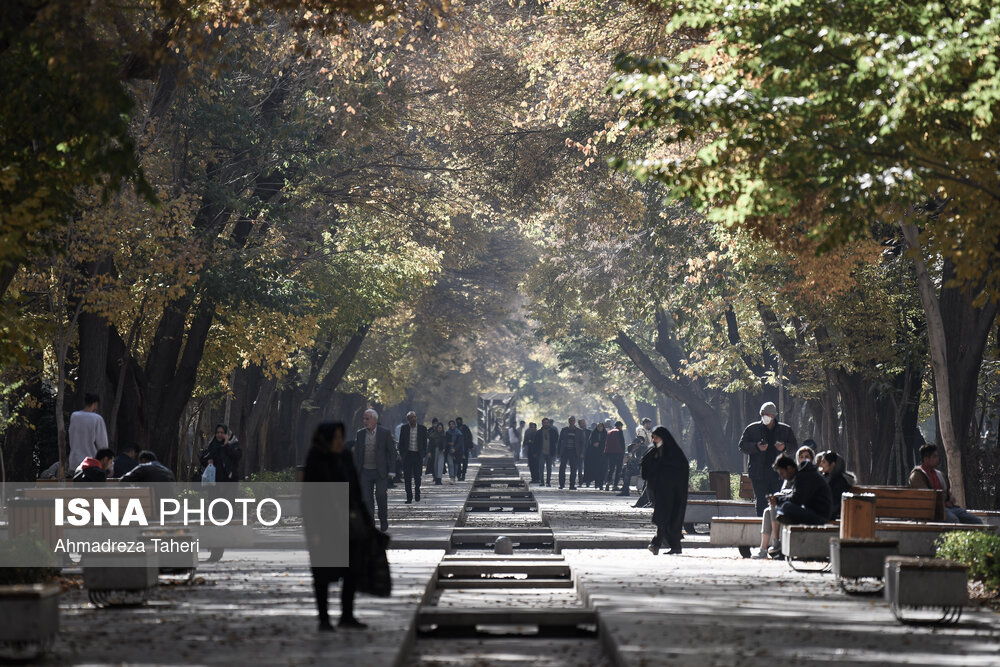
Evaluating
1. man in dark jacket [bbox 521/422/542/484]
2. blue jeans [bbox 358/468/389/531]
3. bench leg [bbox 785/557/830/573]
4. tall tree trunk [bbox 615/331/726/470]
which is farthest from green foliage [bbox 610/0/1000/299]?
tall tree trunk [bbox 615/331/726/470]

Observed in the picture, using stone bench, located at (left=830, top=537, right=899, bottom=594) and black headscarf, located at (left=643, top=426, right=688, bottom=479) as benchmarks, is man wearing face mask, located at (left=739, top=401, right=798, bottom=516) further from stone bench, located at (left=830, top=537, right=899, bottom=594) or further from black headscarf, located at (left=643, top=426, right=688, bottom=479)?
stone bench, located at (left=830, top=537, right=899, bottom=594)

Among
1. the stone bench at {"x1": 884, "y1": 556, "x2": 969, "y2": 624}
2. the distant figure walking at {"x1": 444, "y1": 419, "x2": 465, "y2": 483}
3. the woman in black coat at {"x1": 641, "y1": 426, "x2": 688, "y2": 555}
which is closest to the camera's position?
the stone bench at {"x1": 884, "y1": 556, "x2": 969, "y2": 624}

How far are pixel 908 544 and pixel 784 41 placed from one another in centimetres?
678

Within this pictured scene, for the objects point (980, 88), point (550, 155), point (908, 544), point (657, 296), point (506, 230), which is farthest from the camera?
point (506, 230)

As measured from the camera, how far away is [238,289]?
25375mm

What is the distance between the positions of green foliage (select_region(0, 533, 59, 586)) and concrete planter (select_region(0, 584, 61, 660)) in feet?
11.6

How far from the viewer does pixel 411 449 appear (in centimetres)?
3155

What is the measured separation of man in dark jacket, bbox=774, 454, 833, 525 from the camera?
16.5m

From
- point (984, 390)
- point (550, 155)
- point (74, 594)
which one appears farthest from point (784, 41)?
point (984, 390)

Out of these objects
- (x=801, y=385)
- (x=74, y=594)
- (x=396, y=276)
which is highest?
(x=396, y=276)

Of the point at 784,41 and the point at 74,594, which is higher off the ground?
the point at 784,41

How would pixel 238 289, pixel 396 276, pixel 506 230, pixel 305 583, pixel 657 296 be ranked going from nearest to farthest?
pixel 305 583
pixel 238 289
pixel 396 276
pixel 657 296
pixel 506 230

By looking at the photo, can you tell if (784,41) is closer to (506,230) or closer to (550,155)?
(550,155)

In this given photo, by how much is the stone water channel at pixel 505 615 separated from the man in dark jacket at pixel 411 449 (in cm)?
835
